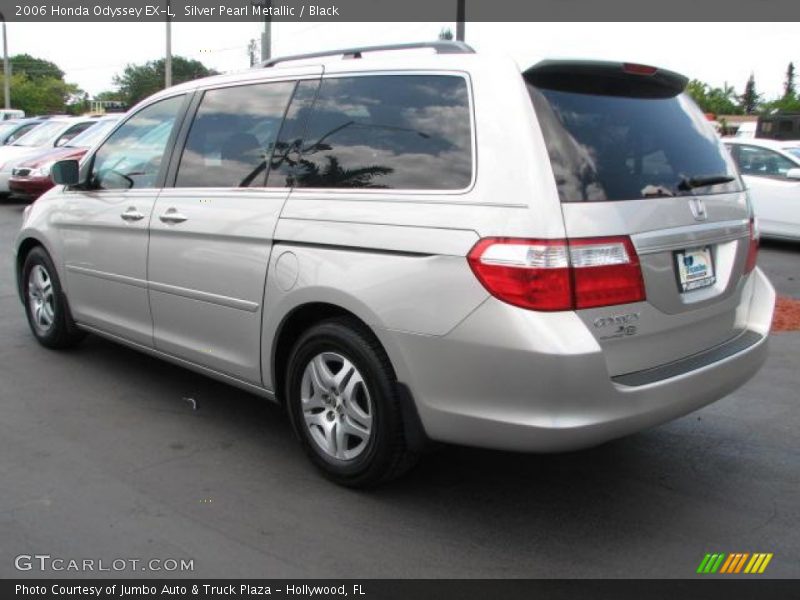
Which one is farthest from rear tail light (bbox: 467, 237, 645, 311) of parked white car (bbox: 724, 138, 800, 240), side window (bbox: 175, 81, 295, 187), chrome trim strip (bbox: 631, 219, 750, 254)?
parked white car (bbox: 724, 138, 800, 240)

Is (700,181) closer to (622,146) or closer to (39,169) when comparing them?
(622,146)

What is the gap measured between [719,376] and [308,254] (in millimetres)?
1868

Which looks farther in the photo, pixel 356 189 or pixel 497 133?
pixel 356 189

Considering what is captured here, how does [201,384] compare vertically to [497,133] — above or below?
below

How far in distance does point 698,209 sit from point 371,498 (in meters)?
1.92

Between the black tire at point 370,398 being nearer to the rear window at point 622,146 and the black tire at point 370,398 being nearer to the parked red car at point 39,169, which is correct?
the rear window at point 622,146

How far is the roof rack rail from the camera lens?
3350 mm

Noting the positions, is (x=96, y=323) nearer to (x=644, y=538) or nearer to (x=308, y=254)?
(x=308, y=254)

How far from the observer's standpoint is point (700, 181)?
3402mm

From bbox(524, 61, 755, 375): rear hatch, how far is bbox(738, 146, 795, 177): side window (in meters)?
8.52

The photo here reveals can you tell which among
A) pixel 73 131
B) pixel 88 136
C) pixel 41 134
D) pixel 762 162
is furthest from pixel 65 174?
pixel 41 134

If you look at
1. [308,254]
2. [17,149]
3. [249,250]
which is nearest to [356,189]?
[308,254]

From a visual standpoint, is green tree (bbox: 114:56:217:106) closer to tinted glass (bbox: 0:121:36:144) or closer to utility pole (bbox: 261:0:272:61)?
utility pole (bbox: 261:0:272:61)

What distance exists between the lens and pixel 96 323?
508 cm
